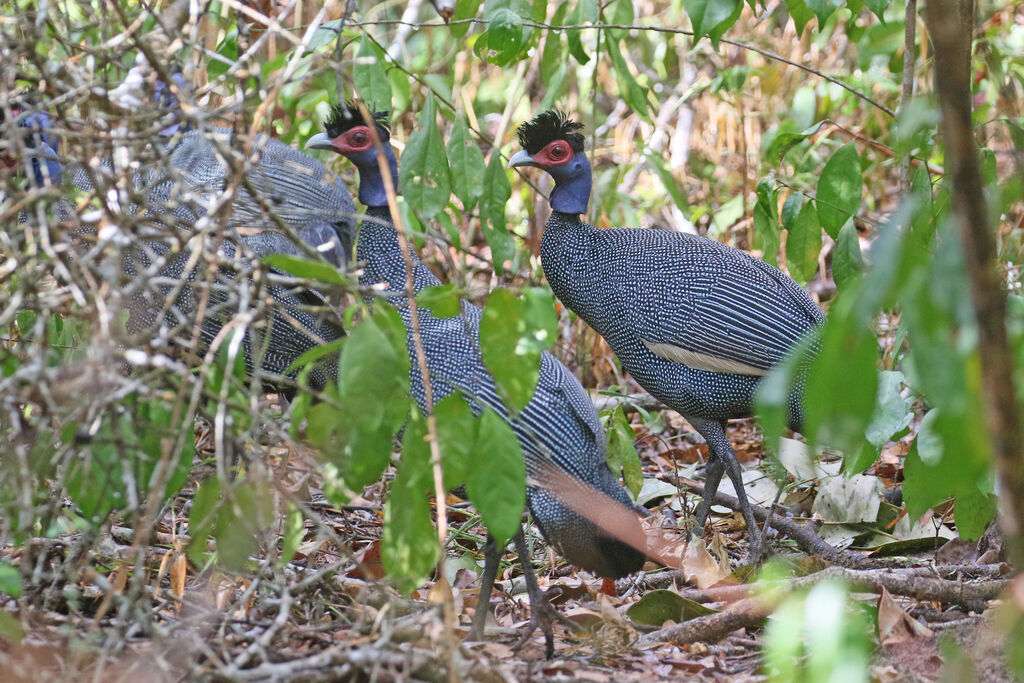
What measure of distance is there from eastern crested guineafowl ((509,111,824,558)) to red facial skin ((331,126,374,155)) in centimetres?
68

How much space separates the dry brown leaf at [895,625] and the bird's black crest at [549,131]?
238 centimetres

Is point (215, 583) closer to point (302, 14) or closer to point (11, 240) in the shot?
point (11, 240)

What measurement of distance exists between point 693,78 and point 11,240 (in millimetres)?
6114

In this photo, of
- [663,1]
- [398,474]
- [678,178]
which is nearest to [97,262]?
[398,474]

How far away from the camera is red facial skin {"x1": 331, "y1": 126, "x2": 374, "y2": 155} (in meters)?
4.62

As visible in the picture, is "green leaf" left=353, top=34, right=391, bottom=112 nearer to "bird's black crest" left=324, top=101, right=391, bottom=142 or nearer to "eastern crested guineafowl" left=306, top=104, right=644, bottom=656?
"eastern crested guineafowl" left=306, top=104, right=644, bottom=656

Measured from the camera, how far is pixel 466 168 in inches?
139

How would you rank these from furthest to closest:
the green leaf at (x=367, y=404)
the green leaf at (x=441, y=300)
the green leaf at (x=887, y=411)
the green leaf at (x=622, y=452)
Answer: the green leaf at (x=622, y=452) → the green leaf at (x=887, y=411) → the green leaf at (x=441, y=300) → the green leaf at (x=367, y=404)

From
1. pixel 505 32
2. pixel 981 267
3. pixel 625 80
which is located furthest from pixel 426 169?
pixel 981 267

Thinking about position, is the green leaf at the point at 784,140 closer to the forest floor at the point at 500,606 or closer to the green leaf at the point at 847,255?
the green leaf at the point at 847,255

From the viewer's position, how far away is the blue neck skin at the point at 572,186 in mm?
4520

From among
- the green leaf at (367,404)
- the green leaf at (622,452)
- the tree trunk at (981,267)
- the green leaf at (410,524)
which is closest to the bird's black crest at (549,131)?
the green leaf at (622,452)

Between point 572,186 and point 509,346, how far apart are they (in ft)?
8.54

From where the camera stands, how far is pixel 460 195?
3590mm
